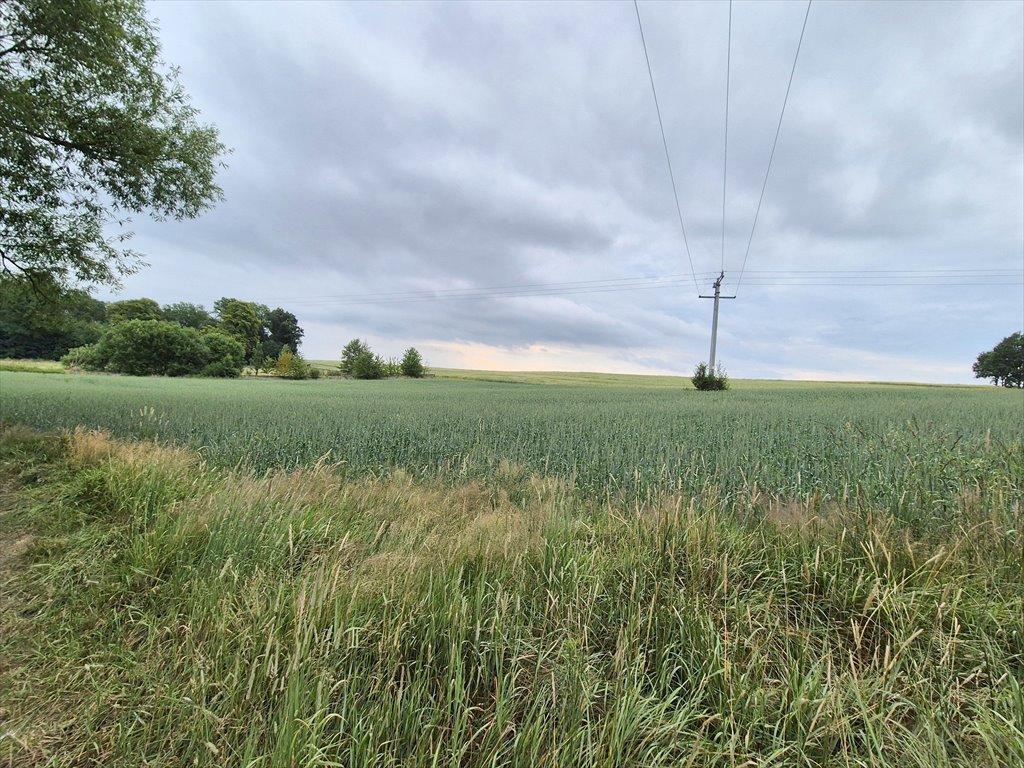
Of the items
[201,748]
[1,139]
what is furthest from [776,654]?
[1,139]

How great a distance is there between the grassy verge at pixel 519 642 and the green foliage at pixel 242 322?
83.2 metres

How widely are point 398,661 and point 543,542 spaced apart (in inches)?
46.9

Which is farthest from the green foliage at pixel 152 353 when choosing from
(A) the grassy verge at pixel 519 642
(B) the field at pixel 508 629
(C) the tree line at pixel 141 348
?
Result: (A) the grassy verge at pixel 519 642

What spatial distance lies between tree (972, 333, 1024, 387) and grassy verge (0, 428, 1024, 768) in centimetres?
11973

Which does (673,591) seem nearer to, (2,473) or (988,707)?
(988,707)

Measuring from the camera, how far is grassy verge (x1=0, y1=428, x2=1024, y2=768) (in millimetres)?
1521

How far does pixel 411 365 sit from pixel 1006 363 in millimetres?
121600

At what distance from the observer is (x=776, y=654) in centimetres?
194

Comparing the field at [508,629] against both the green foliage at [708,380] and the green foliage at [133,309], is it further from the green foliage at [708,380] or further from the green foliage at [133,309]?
the green foliage at [133,309]

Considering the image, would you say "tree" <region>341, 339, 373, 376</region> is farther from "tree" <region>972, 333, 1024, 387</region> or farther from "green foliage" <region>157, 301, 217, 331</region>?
"tree" <region>972, 333, 1024, 387</region>

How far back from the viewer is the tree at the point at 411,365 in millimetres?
67562

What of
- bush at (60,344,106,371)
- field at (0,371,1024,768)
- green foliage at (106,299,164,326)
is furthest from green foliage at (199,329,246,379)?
field at (0,371,1024,768)

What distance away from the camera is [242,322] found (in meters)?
74.2

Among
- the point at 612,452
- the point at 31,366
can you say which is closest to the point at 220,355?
the point at 31,366
